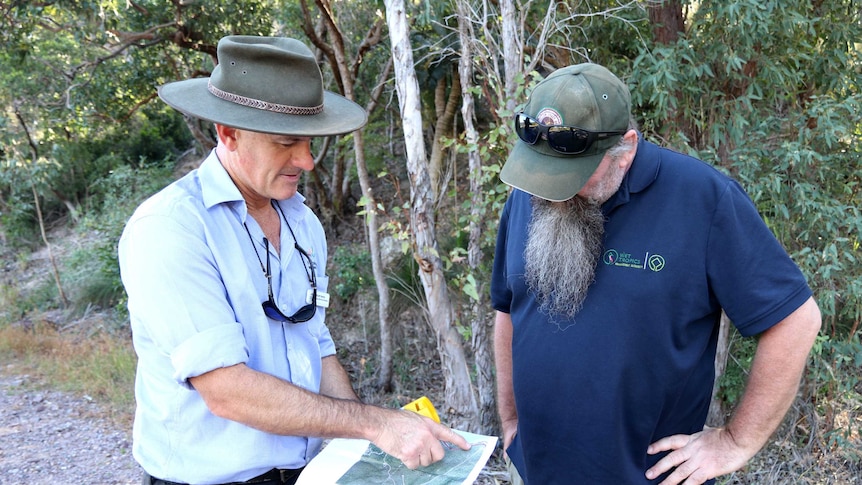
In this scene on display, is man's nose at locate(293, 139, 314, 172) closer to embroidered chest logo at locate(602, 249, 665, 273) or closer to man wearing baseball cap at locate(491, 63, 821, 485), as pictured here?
man wearing baseball cap at locate(491, 63, 821, 485)

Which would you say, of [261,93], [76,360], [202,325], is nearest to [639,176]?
[261,93]

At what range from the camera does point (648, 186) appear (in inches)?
78.0

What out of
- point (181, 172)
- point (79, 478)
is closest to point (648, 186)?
point (79, 478)

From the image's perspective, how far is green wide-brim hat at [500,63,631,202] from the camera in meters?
1.92

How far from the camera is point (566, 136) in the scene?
195 centimetres

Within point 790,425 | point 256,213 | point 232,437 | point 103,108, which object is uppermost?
point 256,213

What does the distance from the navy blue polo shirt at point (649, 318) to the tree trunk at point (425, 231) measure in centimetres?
207

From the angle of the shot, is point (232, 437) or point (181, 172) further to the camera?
point (181, 172)

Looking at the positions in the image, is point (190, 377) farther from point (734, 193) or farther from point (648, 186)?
point (734, 193)

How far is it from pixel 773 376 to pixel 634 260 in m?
0.51

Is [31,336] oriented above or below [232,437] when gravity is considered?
below

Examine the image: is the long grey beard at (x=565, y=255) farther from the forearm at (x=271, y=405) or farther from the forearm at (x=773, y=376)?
the forearm at (x=271, y=405)

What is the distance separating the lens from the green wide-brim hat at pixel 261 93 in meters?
1.91

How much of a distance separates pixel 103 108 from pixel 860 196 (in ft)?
28.8
